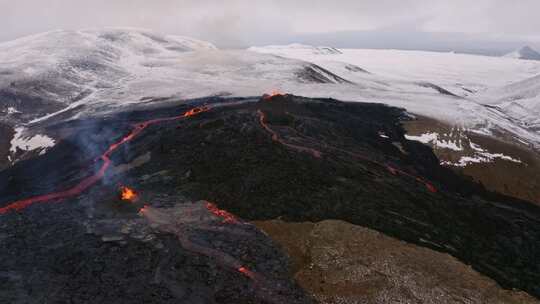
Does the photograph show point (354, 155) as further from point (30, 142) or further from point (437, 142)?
point (30, 142)

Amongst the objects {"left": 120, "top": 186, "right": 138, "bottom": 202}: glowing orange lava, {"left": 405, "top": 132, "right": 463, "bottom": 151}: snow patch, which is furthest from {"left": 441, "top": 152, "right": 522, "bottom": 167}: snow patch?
{"left": 120, "top": 186, "right": 138, "bottom": 202}: glowing orange lava

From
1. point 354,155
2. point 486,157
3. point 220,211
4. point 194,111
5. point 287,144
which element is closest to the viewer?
point 220,211

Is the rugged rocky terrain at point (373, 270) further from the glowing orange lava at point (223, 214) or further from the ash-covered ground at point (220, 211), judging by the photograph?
the glowing orange lava at point (223, 214)

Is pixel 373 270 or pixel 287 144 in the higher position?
pixel 287 144

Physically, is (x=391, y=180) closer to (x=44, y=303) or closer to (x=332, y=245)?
(x=332, y=245)

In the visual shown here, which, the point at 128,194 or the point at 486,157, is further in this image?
the point at 486,157

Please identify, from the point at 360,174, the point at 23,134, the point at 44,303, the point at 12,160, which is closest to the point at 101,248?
the point at 44,303

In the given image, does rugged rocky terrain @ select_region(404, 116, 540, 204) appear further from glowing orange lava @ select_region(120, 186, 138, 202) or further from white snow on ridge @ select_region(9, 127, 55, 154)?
white snow on ridge @ select_region(9, 127, 55, 154)

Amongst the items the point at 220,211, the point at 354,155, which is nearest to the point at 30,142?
the point at 220,211
